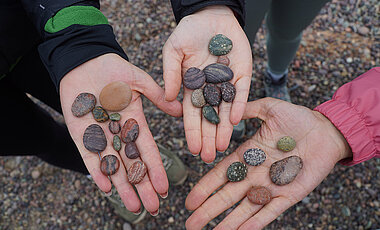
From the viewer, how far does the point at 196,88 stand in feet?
5.14

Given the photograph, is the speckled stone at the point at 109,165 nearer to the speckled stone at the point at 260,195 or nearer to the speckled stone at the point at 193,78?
the speckled stone at the point at 193,78

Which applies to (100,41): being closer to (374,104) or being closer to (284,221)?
(374,104)

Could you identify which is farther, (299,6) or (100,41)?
(299,6)

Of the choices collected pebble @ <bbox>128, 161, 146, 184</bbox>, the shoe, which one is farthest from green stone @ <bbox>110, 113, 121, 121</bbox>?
the shoe

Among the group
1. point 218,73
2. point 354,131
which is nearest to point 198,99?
point 218,73

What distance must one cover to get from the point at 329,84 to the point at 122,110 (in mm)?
1980

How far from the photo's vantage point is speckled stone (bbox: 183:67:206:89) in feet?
5.13

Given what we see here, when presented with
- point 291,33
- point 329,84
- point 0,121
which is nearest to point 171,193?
point 0,121

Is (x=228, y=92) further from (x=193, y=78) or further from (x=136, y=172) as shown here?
(x=136, y=172)

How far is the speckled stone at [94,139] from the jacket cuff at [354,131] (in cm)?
114

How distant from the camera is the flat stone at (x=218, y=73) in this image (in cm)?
157

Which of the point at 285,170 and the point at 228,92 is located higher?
the point at 228,92

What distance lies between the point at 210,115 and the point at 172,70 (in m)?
0.29

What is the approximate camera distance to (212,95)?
1.54 meters
